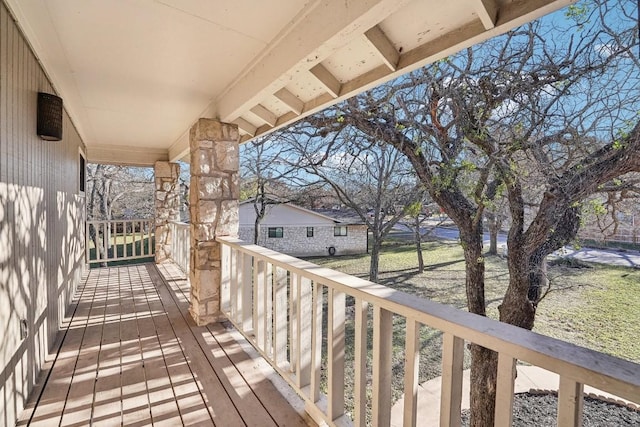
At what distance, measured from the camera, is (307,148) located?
342 inches

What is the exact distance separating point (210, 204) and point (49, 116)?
4.60 ft

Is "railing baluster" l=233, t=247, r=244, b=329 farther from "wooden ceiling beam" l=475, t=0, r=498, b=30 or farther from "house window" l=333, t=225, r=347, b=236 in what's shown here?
"house window" l=333, t=225, r=347, b=236

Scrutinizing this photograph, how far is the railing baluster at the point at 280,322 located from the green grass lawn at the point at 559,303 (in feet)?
15.0

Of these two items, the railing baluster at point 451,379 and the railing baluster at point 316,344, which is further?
the railing baluster at point 316,344

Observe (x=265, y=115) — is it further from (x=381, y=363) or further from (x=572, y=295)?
(x=572, y=295)

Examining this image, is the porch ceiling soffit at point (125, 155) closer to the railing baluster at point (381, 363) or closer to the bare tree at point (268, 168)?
the bare tree at point (268, 168)

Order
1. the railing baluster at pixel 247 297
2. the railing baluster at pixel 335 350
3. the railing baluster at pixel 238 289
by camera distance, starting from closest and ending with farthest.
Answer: the railing baluster at pixel 335 350, the railing baluster at pixel 247 297, the railing baluster at pixel 238 289

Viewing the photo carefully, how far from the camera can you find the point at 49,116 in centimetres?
242

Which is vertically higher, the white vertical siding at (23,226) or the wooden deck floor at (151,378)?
the white vertical siding at (23,226)

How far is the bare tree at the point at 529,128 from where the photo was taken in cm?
342

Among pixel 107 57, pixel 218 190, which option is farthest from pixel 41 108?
pixel 218 190

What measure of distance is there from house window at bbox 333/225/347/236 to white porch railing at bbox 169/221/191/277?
1359 cm

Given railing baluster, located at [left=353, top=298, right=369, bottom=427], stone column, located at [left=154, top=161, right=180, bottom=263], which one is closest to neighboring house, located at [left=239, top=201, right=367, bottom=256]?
stone column, located at [left=154, top=161, right=180, bottom=263]

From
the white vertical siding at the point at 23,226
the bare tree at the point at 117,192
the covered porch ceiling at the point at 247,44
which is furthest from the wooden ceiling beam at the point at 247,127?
the bare tree at the point at 117,192
